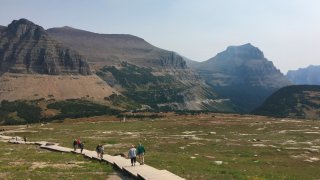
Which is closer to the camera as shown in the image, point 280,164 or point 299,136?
point 280,164

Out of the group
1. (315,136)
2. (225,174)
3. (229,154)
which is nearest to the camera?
(225,174)

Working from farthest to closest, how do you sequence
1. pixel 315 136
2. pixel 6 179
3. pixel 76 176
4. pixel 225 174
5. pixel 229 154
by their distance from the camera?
pixel 315 136 < pixel 229 154 < pixel 225 174 < pixel 76 176 < pixel 6 179

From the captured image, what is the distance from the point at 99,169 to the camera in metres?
45.8

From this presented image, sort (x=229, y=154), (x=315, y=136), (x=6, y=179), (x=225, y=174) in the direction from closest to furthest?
(x=6, y=179) → (x=225, y=174) → (x=229, y=154) → (x=315, y=136)

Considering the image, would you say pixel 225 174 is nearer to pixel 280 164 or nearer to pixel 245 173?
pixel 245 173

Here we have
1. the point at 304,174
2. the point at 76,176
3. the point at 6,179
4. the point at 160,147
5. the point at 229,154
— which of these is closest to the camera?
the point at 6,179

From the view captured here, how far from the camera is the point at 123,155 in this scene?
57562mm

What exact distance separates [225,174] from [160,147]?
1412 inches

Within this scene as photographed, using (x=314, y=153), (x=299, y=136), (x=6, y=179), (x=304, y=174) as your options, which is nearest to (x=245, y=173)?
(x=304, y=174)

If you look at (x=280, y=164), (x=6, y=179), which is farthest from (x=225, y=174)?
(x=6, y=179)

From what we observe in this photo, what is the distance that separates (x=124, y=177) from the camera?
40844mm

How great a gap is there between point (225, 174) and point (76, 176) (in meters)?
15.0

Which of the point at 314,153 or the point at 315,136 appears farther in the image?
the point at 315,136

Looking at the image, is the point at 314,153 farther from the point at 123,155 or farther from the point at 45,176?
the point at 45,176
